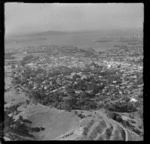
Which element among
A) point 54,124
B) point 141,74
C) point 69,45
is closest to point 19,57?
point 69,45

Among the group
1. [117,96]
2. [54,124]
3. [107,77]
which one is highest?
[107,77]

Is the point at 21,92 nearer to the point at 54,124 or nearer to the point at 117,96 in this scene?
the point at 54,124

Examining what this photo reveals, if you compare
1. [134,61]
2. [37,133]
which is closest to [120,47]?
[134,61]

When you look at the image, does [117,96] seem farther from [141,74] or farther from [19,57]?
[19,57]

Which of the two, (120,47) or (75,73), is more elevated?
(120,47)

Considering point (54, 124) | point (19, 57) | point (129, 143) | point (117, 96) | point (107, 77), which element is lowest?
point (129, 143)
